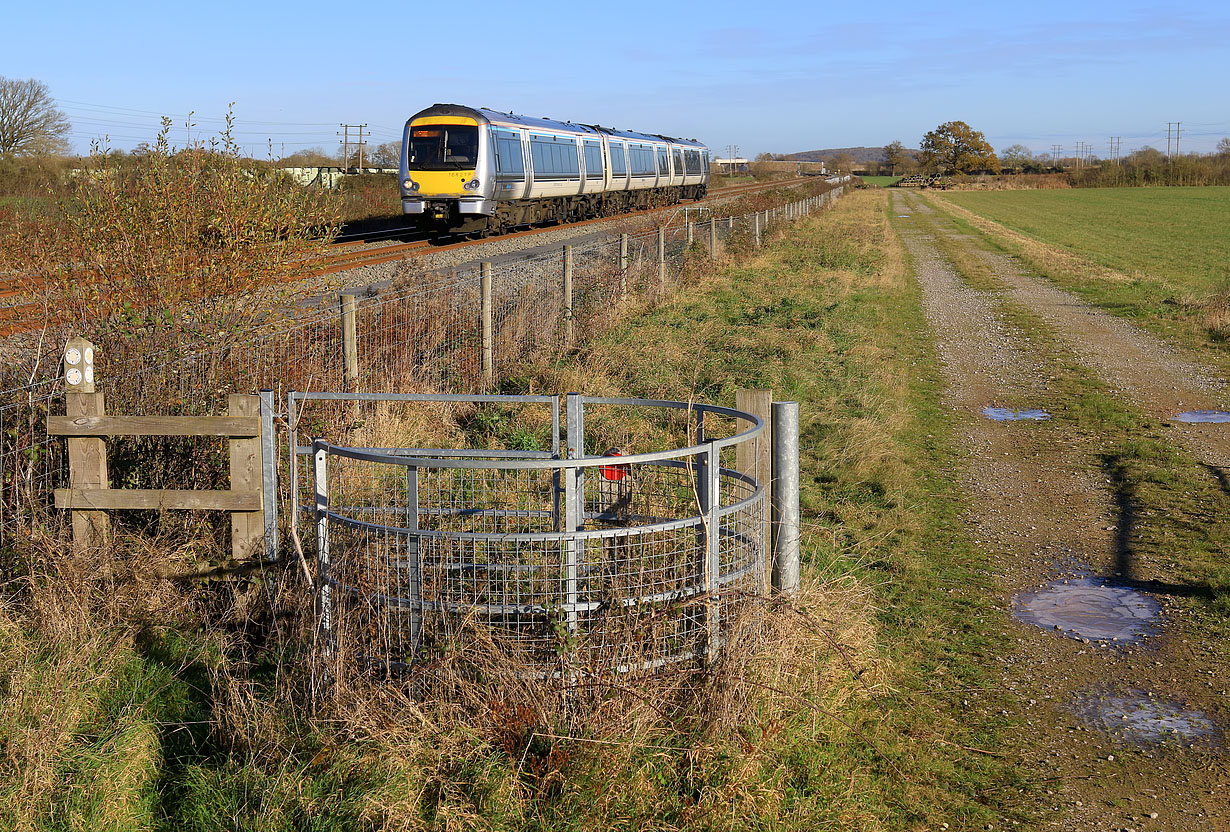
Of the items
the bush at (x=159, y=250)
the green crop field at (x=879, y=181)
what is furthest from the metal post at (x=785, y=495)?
the green crop field at (x=879, y=181)

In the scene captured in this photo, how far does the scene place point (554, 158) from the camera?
32062mm

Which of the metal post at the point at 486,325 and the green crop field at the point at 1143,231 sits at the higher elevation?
the green crop field at the point at 1143,231

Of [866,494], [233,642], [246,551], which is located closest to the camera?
[233,642]

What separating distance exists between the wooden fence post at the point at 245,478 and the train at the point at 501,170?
21379 mm

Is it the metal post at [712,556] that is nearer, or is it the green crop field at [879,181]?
the metal post at [712,556]

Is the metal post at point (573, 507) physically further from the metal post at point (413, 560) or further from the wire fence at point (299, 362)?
the wire fence at point (299, 362)

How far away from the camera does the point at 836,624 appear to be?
16.2 ft

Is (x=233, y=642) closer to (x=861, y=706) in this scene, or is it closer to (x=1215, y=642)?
(x=861, y=706)

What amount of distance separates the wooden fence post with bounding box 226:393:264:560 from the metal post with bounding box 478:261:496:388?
Answer: 489 cm

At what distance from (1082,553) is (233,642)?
5.00 metres

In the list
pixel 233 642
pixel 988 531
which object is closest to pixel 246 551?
pixel 233 642

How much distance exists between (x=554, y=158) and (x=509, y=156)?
429cm

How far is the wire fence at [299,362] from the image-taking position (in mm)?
6148

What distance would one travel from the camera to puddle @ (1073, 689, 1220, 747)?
456 centimetres
